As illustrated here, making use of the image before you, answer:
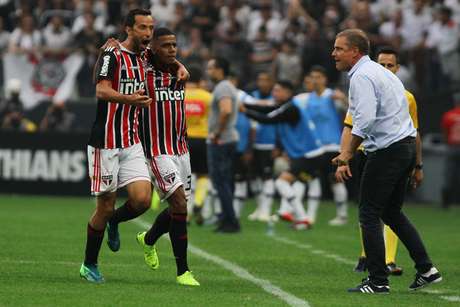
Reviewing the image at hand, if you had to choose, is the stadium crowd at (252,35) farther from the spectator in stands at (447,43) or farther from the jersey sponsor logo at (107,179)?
the jersey sponsor logo at (107,179)

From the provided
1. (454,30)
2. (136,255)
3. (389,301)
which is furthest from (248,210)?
(389,301)

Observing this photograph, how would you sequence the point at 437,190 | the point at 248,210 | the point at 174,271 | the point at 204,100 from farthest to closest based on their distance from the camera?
the point at 437,190 < the point at 248,210 < the point at 204,100 < the point at 174,271

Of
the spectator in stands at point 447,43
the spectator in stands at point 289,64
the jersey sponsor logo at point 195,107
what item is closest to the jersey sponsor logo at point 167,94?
the jersey sponsor logo at point 195,107

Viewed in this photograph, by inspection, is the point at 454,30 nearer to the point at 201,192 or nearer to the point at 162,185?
the point at 201,192

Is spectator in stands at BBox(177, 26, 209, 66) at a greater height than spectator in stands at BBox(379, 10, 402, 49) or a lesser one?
lesser

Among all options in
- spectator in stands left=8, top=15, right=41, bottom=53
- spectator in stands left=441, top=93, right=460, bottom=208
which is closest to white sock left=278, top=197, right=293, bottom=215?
spectator in stands left=441, top=93, right=460, bottom=208

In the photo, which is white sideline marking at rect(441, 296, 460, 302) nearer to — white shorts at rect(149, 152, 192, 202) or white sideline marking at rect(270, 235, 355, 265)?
white shorts at rect(149, 152, 192, 202)

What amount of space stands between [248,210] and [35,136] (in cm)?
526

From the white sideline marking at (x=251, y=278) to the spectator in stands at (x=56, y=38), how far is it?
1224 cm

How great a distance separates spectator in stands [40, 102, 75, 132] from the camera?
86.9 ft

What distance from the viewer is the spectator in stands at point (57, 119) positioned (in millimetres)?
26500

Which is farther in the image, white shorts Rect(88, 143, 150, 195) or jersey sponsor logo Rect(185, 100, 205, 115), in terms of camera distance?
jersey sponsor logo Rect(185, 100, 205, 115)

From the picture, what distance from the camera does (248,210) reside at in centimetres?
2306

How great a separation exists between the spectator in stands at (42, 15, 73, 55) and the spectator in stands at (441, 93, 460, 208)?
8.01m
